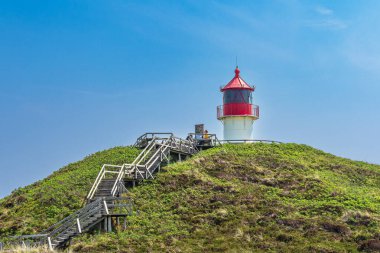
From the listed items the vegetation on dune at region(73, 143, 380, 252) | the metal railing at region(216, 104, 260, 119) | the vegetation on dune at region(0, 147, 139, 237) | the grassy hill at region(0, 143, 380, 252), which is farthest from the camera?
the metal railing at region(216, 104, 260, 119)

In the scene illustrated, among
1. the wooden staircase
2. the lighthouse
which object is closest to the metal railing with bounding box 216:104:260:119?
the lighthouse

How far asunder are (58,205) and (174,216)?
7411mm

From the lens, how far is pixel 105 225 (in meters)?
30.8

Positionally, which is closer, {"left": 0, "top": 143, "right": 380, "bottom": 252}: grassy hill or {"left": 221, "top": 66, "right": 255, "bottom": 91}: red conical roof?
{"left": 0, "top": 143, "right": 380, "bottom": 252}: grassy hill

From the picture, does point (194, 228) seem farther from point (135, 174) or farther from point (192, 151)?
point (192, 151)

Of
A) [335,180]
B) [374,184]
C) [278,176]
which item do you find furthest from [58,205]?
[374,184]

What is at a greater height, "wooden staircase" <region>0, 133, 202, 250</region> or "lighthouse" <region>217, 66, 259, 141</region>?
"lighthouse" <region>217, 66, 259, 141</region>

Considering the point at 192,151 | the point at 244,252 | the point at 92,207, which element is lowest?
the point at 244,252

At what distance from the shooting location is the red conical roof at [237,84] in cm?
5344

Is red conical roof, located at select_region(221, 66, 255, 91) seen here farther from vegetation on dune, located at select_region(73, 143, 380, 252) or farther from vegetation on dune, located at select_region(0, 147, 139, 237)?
vegetation on dune, located at select_region(0, 147, 139, 237)

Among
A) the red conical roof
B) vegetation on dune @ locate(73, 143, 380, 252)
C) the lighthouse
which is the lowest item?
vegetation on dune @ locate(73, 143, 380, 252)

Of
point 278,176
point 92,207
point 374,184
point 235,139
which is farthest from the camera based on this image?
point 235,139

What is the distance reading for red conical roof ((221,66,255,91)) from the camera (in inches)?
2104

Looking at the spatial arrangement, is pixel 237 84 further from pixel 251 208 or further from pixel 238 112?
pixel 251 208
